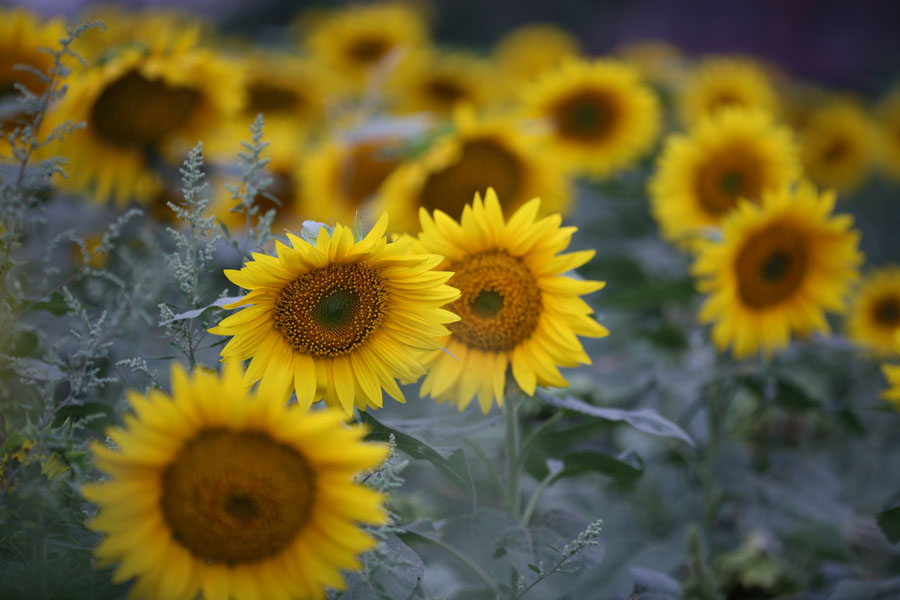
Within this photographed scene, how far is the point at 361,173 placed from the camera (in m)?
2.43

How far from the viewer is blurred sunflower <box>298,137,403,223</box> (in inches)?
88.3

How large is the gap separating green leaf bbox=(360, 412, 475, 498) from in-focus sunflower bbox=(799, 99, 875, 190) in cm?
319

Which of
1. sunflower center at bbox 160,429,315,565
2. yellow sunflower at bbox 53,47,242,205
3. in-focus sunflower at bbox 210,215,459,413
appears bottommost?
sunflower center at bbox 160,429,315,565

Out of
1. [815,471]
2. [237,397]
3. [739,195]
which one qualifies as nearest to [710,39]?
[739,195]

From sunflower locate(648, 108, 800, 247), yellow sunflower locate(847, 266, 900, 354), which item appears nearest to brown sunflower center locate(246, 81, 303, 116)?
sunflower locate(648, 108, 800, 247)

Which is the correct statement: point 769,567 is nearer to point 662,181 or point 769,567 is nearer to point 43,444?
point 662,181

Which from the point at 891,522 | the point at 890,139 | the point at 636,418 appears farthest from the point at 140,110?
the point at 890,139

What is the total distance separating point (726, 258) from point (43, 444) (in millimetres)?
1258

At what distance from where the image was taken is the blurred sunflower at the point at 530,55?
12.6 feet

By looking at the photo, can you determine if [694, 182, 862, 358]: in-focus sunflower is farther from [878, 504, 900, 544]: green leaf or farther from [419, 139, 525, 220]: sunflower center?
[419, 139, 525, 220]: sunflower center

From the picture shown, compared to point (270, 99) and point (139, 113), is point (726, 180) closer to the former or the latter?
point (139, 113)

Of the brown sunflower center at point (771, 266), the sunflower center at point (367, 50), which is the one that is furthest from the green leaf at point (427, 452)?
the sunflower center at point (367, 50)

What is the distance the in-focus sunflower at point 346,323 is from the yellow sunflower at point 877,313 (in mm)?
1778

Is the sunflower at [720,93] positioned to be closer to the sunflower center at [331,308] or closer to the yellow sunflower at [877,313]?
the yellow sunflower at [877,313]
